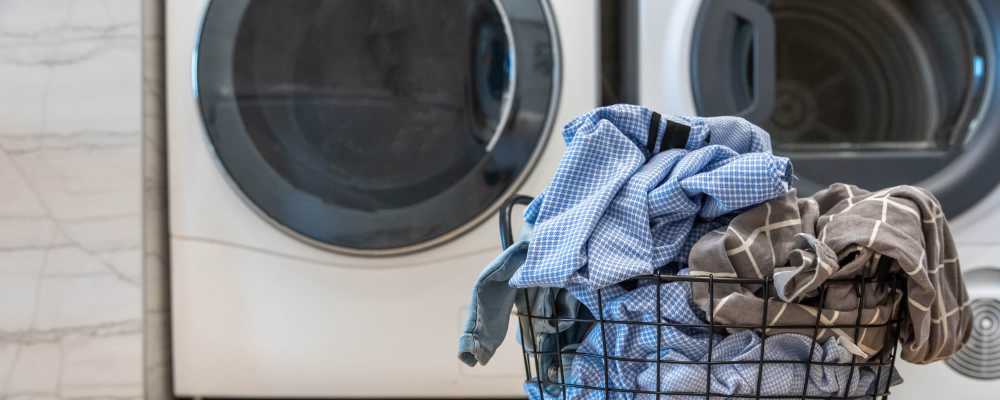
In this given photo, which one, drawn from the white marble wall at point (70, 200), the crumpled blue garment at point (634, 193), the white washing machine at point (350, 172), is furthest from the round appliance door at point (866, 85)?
the white marble wall at point (70, 200)

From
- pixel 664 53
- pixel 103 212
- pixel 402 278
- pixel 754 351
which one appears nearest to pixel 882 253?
pixel 754 351

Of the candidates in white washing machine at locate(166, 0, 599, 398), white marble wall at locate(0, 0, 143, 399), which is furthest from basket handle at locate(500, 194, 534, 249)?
white marble wall at locate(0, 0, 143, 399)

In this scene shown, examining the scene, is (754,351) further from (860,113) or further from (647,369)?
(860,113)

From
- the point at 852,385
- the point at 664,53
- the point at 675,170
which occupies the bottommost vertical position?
the point at 852,385

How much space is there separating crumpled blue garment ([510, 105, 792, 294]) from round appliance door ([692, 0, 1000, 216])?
0.41 metres

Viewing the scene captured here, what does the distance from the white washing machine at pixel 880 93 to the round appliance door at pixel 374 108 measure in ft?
0.46

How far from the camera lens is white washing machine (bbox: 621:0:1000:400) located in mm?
919

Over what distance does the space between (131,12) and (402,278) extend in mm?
437

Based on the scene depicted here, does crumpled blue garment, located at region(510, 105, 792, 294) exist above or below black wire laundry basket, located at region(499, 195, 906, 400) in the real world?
above

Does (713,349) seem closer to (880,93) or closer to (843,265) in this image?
(843,265)

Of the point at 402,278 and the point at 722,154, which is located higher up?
the point at 722,154

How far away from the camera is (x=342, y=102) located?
3.33ft

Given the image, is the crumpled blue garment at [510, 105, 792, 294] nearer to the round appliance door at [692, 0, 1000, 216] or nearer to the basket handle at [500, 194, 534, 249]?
the basket handle at [500, 194, 534, 249]

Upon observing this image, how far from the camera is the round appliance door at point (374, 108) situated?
0.99 m
